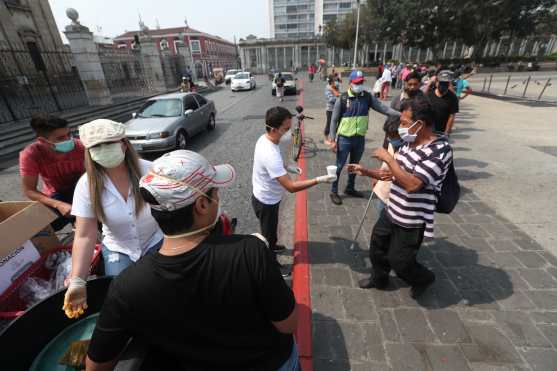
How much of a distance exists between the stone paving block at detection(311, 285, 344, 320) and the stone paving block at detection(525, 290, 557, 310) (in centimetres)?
198

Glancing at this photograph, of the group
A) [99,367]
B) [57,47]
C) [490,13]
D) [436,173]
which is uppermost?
[490,13]

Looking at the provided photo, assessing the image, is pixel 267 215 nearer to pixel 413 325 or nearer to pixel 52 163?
pixel 413 325

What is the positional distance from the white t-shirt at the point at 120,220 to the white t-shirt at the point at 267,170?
1.07 metres

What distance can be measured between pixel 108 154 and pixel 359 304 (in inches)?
108

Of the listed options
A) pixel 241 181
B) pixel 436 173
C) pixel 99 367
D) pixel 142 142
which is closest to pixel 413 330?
pixel 436 173

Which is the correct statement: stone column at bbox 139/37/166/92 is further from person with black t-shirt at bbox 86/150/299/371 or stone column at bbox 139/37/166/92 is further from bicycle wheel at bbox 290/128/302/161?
person with black t-shirt at bbox 86/150/299/371

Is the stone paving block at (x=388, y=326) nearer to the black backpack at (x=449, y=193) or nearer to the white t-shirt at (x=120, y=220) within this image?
the black backpack at (x=449, y=193)

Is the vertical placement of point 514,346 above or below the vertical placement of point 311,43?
below

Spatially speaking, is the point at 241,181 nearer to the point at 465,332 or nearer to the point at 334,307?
the point at 334,307

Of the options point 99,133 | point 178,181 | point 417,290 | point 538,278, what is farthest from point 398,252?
point 99,133

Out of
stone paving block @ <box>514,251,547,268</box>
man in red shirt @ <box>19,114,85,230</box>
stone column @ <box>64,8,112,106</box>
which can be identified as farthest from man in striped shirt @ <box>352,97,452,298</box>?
stone column @ <box>64,8,112,106</box>

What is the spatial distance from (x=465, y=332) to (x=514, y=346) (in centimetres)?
36

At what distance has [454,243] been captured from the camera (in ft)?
11.6

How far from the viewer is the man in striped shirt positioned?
2.16 metres
